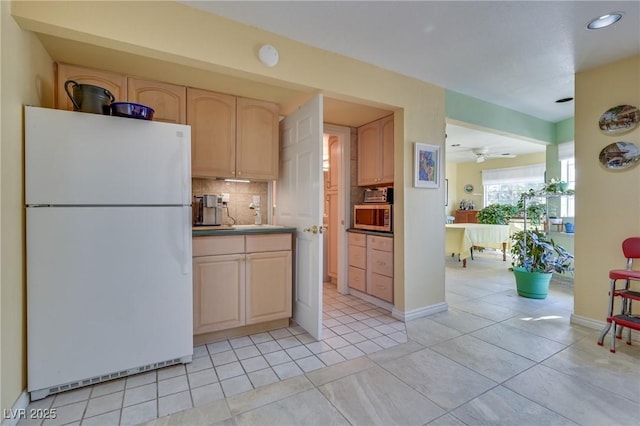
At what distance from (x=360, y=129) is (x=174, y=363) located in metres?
3.23

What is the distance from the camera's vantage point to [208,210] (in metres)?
2.84

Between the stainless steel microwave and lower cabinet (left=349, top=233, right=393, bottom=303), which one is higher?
the stainless steel microwave

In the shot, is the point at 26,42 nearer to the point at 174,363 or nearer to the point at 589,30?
the point at 174,363

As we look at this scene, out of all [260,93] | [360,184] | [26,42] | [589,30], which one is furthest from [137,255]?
[589,30]

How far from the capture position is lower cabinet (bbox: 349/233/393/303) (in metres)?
3.35

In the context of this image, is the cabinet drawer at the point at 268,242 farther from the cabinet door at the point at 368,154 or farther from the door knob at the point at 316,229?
the cabinet door at the point at 368,154

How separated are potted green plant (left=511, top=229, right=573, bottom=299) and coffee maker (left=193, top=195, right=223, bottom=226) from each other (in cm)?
376

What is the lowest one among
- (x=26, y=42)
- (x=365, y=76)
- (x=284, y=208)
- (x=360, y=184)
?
(x=284, y=208)

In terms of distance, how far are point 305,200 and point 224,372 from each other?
147cm

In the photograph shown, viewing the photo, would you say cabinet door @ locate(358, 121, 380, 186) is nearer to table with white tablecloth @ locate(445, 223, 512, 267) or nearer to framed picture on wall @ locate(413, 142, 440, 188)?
framed picture on wall @ locate(413, 142, 440, 188)

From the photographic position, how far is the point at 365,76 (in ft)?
9.00

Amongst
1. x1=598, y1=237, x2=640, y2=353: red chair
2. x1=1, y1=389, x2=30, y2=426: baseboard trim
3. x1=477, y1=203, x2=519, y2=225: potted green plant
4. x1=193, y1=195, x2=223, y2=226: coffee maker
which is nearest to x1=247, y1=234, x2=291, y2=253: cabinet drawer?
x1=193, y1=195, x2=223, y2=226: coffee maker

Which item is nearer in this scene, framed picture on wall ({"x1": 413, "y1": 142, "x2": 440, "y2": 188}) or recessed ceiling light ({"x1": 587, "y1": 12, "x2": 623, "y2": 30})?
recessed ceiling light ({"x1": 587, "y1": 12, "x2": 623, "y2": 30})

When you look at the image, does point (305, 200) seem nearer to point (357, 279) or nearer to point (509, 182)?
point (357, 279)
